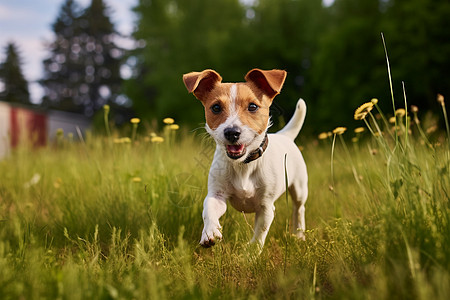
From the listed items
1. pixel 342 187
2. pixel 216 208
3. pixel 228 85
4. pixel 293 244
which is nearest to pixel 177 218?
pixel 216 208

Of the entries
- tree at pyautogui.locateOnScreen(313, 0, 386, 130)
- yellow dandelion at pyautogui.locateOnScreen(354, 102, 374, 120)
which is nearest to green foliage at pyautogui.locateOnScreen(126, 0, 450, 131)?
tree at pyautogui.locateOnScreen(313, 0, 386, 130)

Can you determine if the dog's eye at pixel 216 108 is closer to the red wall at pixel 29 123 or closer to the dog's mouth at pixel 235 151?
the dog's mouth at pixel 235 151

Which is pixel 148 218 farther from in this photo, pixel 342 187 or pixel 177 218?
pixel 342 187

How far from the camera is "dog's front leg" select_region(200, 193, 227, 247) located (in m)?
2.52

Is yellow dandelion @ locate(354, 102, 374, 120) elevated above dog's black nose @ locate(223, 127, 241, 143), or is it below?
above

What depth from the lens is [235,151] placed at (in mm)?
2801

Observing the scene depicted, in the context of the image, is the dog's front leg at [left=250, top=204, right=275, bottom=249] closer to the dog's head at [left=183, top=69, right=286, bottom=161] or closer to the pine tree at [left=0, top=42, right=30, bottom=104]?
the dog's head at [left=183, top=69, right=286, bottom=161]

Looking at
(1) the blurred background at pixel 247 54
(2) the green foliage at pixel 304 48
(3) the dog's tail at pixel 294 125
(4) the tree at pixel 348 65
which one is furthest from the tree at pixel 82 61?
(3) the dog's tail at pixel 294 125

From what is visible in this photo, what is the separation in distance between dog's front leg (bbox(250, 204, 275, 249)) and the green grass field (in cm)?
12

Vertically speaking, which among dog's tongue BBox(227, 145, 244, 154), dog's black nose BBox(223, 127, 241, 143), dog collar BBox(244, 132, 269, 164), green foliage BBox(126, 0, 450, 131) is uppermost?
green foliage BBox(126, 0, 450, 131)

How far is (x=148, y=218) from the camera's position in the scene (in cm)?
356

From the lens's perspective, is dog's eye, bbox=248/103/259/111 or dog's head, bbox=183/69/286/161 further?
dog's eye, bbox=248/103/259/111

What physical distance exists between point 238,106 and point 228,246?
983mm

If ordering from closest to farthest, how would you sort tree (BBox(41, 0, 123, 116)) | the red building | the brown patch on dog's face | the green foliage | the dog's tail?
the brown patch on dog's face, the dog's tail, the green foliage, the red building, tree (BBox(41, 0, 123, 116))
